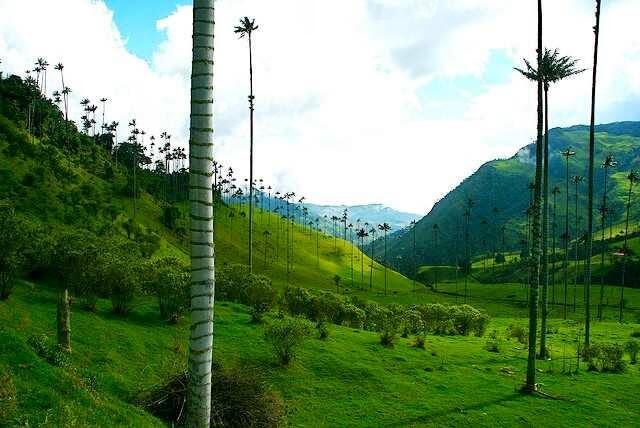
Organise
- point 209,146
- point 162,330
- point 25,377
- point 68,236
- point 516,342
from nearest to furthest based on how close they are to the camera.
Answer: point 209,146, point 25,377, point 162,330, point 68,236, point 516,342

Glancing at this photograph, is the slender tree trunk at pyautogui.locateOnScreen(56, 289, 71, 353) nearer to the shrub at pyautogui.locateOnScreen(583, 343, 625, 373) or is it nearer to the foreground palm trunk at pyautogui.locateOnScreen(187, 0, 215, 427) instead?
the foreground palm trunk at pyautogui.locateOnScreen(187, 0, 215, 427)

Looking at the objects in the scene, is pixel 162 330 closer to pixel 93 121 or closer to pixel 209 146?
pixel 209 146

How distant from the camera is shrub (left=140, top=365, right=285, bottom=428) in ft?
61.9

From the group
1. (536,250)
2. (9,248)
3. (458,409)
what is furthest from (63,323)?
(536,250)

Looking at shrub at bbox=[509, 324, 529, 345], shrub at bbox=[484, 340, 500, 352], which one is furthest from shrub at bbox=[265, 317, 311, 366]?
shrub at bbox=[509, 324, 529, 345]

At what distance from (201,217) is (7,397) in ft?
28.0

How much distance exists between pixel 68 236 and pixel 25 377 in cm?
2236

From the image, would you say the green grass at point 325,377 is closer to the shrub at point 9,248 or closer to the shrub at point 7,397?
the shrub at point 7,397

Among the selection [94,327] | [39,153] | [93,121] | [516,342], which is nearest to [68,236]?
[94,327]

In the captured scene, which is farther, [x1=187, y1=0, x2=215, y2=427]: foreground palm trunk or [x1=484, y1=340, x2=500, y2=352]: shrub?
[x1=484, y1=340, x2=500, y2=352]: shrub

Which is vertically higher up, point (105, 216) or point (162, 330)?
point (105, 216)

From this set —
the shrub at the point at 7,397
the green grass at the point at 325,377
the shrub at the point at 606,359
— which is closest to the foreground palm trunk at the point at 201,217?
the shrub at the point at 7,397

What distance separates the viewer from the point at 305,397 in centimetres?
2623

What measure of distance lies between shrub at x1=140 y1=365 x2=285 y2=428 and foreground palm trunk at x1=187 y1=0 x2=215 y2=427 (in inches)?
412
